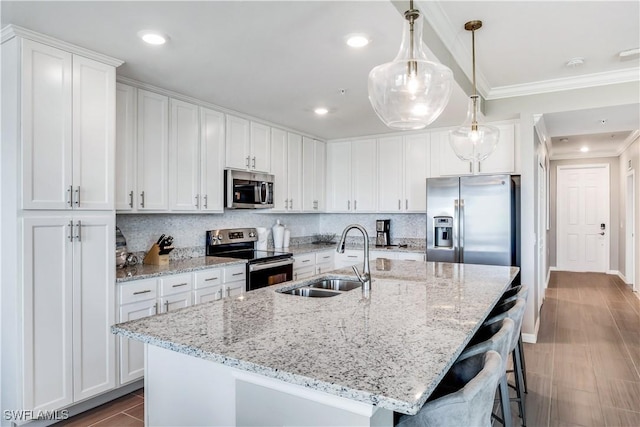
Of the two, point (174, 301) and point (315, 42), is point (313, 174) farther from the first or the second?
point (315, 42)

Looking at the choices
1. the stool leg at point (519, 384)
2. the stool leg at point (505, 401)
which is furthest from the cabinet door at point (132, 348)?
the stool leg at point (519, 384)

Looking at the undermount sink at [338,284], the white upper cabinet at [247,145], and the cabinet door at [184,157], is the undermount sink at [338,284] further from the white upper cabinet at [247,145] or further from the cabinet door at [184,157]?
the white upper cabinet at [247,145]

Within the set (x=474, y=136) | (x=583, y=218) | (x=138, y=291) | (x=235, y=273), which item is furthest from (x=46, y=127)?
(x=583, y=218)

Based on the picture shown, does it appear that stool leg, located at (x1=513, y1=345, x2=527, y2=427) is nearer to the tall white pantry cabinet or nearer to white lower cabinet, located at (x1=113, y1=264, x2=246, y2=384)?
white lower cabinet, located at (x1=113, y1=264, x2=246, y2=384)

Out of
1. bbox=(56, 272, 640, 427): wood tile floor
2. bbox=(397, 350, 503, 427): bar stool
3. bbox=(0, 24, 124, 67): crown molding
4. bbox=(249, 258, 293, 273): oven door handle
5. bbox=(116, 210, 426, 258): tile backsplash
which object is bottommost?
bbox=(56, 272, 640, 427): wood tile floor

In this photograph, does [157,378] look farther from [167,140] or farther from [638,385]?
[638,385]

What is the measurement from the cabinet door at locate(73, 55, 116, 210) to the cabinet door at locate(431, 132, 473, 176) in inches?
140

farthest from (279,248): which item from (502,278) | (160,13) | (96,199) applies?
(160,13)

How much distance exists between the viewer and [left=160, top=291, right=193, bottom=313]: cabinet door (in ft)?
9.78

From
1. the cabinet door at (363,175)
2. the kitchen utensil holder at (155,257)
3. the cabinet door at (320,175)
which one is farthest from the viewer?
the cabinet door at (320,175)

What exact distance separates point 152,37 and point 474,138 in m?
2.27

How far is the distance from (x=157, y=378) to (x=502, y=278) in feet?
7.01

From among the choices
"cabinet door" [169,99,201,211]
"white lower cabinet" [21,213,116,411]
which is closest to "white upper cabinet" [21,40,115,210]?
"white lower cabinet" [21,213,116,411]

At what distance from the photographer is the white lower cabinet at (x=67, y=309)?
2287 mm
